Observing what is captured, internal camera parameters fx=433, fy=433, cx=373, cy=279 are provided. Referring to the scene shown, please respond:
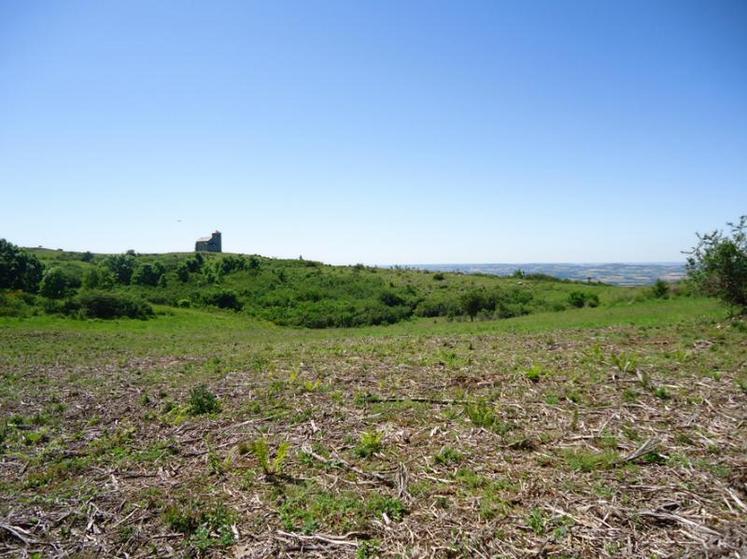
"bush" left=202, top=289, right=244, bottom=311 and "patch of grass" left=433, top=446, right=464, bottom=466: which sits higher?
"patch of grass" left=433, top=446, right=464, bottom=466

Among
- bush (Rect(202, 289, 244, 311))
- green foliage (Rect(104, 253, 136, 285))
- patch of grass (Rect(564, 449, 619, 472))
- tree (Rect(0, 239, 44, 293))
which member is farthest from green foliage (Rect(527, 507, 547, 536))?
green foliage (Rect(104, 253, 136, 285))

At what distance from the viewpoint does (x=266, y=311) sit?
57.7 m

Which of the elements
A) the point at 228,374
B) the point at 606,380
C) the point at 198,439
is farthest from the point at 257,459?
the point at 606,380

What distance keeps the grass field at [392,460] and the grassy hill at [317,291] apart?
3320 cm

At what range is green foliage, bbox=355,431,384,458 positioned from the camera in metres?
7.79

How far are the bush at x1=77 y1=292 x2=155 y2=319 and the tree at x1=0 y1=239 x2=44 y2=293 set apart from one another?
1064cm

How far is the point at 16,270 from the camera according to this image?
4881 cm

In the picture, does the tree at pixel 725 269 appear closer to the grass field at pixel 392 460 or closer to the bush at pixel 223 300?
the grass field at pixel 392 460

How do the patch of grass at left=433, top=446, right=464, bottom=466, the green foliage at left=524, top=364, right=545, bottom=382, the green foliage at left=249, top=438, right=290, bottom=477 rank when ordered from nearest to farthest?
the green foliage at left=249, top=438, right=290, bottom=477 < the patch of grass at left=433, top=446, right=464, bottom=466 < the green foliage at left=524, top=364, right=545, bottom=382

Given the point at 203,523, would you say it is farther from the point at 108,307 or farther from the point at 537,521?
the point at 108,307

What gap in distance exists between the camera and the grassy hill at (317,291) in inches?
1890

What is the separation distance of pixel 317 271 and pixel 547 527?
71.0 meters

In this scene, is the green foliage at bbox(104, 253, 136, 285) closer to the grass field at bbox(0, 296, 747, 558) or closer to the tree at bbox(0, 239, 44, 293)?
the tree at bbox(0, 239, 44, 293)


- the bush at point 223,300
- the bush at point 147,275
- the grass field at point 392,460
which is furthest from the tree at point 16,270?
the grass field at point 392,460
